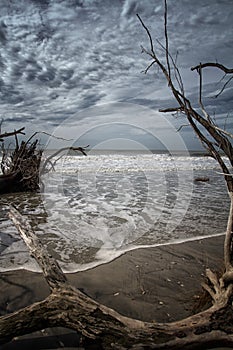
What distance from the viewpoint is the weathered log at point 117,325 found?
5.40 ft

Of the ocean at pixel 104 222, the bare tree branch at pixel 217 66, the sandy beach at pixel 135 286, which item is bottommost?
the sandy beach at pixel 135 286

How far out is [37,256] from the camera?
8.63 ft

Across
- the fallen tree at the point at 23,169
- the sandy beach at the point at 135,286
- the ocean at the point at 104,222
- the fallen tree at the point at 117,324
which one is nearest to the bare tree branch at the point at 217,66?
the ocean at the point at 104,222

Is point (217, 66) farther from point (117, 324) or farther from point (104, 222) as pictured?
point (104, 222)

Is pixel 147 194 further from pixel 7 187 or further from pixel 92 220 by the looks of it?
pixel 7 187

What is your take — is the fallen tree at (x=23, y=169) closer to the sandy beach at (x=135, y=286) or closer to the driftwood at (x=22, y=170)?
the driftwood at (x=22, y=170)

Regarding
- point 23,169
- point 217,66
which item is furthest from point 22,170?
point 217,66

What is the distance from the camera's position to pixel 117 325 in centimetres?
173

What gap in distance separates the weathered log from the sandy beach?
Result: 324mm

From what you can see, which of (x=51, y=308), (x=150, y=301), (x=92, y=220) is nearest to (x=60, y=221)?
(x=92, y=220)

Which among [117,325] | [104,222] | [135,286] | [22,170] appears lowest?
[135,286]

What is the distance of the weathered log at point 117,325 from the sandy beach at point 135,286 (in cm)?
32

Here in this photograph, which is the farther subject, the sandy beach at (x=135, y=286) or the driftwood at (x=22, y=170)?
the driftwood at (x=22, y=170)

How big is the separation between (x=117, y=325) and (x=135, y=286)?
1250mm
